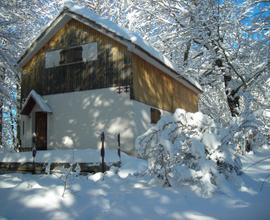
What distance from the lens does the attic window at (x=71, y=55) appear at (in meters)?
15.8

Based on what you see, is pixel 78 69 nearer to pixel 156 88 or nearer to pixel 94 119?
pixel 94 119

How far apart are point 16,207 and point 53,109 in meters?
11.8

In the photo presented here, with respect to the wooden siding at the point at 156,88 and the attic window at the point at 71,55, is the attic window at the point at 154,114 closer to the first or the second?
the wooden siding at the point at 156,88

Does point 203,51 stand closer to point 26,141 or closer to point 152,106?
point 152,106

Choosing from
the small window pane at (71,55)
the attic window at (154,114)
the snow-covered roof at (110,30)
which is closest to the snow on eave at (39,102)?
the small window pane at (71,55)

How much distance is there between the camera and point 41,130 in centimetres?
1675

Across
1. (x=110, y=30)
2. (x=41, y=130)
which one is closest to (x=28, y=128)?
(x=41, y=130)

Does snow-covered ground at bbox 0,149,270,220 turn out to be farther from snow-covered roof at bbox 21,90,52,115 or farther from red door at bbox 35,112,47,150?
red door at bbox 35,112,47,150

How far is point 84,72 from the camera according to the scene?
1584cm

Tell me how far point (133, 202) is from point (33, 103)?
12780 millimetres

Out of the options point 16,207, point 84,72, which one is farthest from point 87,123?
point 16,207

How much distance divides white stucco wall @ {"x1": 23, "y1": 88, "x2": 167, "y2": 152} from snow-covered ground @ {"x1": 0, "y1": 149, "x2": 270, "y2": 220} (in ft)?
25.6

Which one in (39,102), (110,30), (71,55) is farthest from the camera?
(71,55)

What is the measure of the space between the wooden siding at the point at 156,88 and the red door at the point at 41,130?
5397 millimetres
